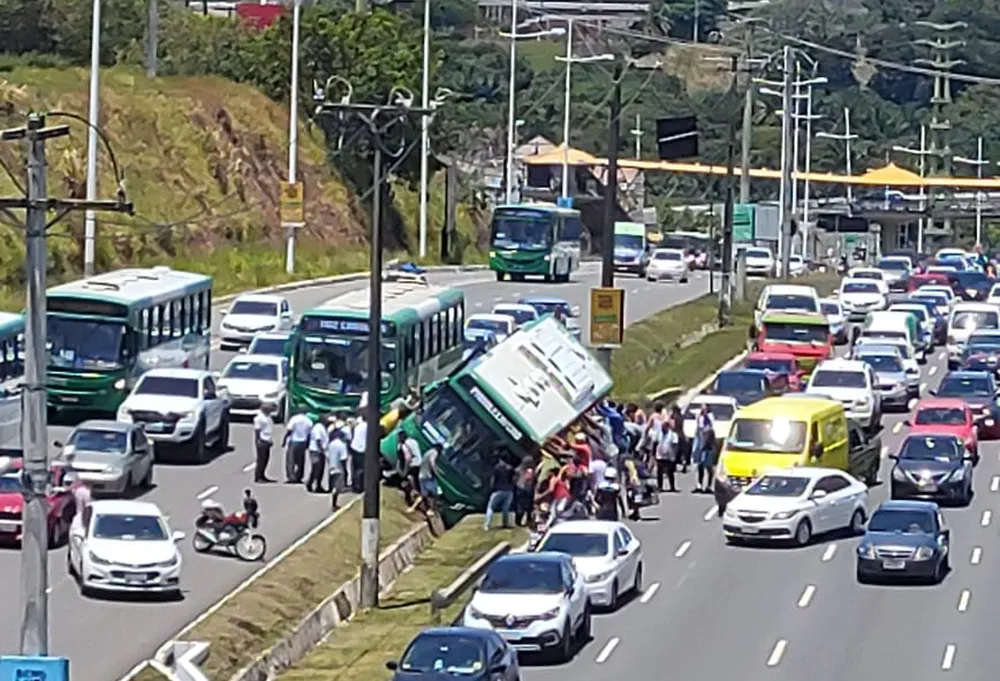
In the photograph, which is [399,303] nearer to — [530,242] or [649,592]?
[649,592]

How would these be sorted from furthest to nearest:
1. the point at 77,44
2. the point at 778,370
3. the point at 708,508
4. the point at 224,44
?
the point at 224,44 < the point at 77,44 < the point at 778,370 < the point at 708,508

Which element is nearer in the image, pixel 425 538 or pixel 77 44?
pixel 425 538

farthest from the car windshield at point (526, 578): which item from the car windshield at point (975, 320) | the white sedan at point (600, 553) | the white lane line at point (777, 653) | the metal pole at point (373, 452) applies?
the car windshield at point (975, 320)

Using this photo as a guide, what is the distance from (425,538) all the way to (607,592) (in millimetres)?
6832

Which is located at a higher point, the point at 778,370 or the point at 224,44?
the point at 224,44

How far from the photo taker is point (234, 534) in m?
38.6

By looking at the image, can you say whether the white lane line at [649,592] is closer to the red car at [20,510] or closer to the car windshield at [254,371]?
the red car at [20,510]

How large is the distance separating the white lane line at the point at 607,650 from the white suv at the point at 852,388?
1924 centimetres

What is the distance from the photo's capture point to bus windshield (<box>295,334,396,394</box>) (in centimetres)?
4897

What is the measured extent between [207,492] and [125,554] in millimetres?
8510

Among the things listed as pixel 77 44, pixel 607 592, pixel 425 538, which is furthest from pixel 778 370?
pixel 77 44

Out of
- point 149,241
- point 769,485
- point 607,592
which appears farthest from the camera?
point 149,241

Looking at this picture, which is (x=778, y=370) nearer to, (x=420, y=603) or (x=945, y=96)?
(x=420, y=603)

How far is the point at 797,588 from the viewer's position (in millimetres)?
39688
